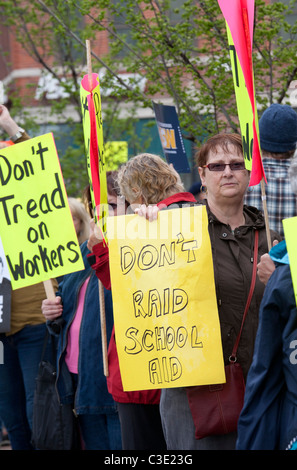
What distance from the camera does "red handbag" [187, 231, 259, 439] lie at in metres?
3.10

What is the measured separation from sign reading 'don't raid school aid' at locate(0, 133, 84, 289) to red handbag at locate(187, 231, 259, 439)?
1.00m

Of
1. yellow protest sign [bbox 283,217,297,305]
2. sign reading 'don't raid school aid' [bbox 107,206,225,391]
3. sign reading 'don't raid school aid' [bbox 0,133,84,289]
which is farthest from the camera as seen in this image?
sign reading 'don't raid school aid' [bbox 0,133,84,289]

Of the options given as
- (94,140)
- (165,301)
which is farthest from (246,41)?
(165,301)

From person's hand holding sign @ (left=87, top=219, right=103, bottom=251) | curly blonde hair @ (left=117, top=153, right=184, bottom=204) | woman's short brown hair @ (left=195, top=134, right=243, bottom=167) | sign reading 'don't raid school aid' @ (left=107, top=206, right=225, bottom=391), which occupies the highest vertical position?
woman's short brown hair @ (left=195, top=134, right=243, bottom=167)

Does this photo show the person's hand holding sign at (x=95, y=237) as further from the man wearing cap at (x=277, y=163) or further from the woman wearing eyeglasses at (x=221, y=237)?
the man wearing cap at (x=277, y=163)

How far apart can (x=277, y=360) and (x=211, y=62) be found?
384 cm

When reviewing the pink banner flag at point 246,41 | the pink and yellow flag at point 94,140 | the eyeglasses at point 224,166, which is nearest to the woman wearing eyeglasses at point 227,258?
the eyeglasses at point 224,166

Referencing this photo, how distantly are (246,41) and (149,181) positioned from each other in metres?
0.85

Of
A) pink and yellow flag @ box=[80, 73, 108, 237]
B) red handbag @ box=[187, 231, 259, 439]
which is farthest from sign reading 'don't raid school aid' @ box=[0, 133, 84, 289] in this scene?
red handbag @ box=[187, 231, 259, 439]

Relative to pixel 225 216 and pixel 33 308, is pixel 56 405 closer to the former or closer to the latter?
pixel 33 308

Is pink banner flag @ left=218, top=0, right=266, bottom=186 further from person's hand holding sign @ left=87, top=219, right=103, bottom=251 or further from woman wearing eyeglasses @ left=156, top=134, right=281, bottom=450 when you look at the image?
person's hand holding sign @ left=87, top=219, right=103, bottom=251

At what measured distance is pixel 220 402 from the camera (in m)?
3.15

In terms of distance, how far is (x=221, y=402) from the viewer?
3.14 meters
